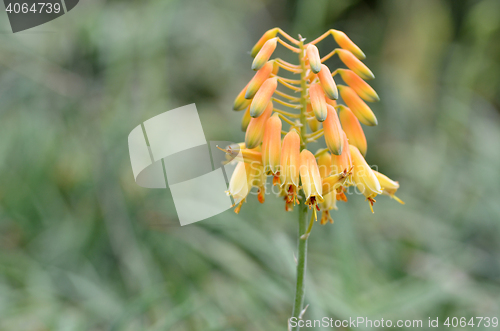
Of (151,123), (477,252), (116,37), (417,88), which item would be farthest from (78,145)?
(417,88)

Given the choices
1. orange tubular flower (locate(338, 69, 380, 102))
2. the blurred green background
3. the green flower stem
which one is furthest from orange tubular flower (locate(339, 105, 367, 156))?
the blurred green background

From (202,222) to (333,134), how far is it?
2.06 meters

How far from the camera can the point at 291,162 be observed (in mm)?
1418

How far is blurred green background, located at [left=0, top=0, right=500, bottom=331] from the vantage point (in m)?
2.65

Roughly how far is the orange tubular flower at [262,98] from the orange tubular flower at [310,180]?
0.27 metres

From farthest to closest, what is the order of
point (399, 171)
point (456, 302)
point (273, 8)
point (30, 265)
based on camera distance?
1. point (273, 8)
2. point (399, 171)
3. point (30, 265)
4. point (456, 302)

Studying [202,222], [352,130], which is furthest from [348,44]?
[202,222]

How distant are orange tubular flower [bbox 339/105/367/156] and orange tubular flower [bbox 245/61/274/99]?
0.41 metres

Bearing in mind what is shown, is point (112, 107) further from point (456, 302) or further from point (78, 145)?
point (456, 302)

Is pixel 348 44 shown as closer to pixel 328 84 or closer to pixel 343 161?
pixel 328 84

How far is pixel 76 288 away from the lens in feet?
9.36

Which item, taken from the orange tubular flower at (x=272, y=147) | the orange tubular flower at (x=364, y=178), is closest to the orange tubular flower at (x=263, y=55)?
the orange tubular flower at (x=272, y=147)

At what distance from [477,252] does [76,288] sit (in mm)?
3648

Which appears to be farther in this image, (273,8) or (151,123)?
(273,8)
